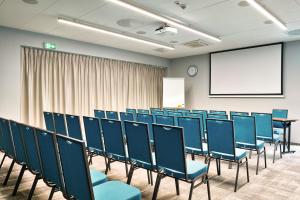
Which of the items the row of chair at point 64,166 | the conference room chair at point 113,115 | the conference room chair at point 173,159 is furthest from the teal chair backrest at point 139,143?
the conference room chair at point 113,115

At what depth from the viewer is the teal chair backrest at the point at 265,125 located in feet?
13.9

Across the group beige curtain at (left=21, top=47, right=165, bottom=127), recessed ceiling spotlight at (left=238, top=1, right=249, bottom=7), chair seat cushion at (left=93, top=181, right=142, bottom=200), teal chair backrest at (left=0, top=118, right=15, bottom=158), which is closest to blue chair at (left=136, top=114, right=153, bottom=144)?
chair seat cushion at (left=93, top=181, right=142, bottom=200)

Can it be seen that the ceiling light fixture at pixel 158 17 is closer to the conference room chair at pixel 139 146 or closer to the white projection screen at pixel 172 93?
the conference room chair at pixel 139 146

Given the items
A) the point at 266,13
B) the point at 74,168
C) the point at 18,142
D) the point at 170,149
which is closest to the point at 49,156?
the point at 74,168

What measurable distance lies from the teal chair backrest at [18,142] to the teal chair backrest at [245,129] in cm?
320

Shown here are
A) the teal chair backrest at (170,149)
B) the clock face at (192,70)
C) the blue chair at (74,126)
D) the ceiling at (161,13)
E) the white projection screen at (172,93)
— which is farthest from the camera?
the clock face at (192,70)

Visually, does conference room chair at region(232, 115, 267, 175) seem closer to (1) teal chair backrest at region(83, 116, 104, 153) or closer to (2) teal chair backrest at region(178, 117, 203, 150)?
(2) teal chair backrest at region(178, 117, 203, 150)

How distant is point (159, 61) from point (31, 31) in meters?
4.83

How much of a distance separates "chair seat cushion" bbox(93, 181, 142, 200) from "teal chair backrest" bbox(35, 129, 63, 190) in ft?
1.16

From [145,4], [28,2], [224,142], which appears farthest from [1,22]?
[224,142]

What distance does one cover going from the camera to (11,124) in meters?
2.81

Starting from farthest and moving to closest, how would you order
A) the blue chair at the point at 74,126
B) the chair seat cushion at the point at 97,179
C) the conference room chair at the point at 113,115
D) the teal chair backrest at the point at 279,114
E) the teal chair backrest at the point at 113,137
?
the teal chair backrest at the point at 279,114
the conference room chair at the point at 113,115
the blue chair at the point at 74,126
the teal chair backrest at the point at 113,137
the chair seat cushion at the point at 97,179

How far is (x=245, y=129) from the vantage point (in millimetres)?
3768

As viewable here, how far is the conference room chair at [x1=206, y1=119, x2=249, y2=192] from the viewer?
3.08m
